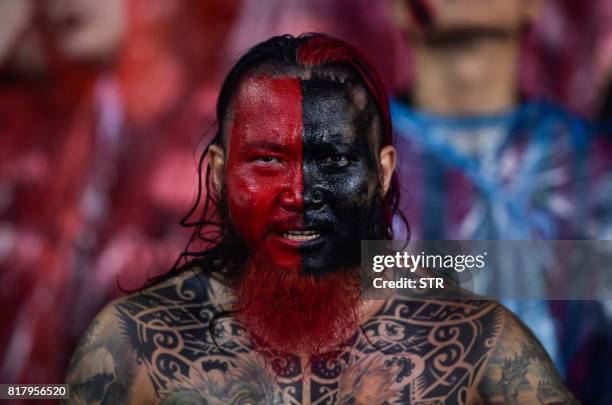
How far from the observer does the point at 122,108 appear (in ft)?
13.0

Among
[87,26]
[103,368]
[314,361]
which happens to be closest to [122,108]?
[87,26]

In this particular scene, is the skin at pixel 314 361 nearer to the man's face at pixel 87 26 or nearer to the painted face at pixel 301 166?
the painted face at pixel 301 166

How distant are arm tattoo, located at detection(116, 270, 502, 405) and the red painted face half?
0.26 m

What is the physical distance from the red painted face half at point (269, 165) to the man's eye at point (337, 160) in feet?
0.28

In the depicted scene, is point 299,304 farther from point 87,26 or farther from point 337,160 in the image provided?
point 87,26

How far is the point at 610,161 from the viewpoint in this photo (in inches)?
148

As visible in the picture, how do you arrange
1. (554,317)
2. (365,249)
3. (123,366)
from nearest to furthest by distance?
(123,366), (365,249), (554,317)

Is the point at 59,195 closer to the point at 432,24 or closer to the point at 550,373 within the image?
the point at 432,24

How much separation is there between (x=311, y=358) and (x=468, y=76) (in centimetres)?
145

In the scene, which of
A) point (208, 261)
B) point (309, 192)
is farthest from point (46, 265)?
point (309, 192)

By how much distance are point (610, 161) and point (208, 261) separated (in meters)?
1.59

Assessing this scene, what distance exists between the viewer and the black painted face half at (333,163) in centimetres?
300

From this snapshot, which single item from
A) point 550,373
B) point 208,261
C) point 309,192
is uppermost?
point 309,192

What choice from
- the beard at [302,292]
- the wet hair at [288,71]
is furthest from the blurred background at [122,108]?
the beard at [302,292]
